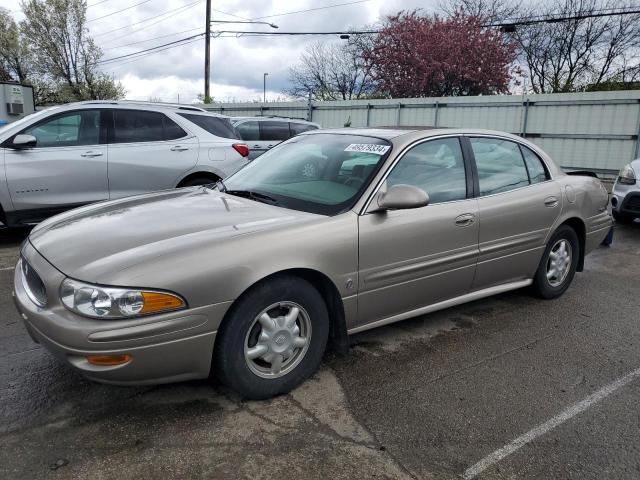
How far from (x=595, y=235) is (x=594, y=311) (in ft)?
2.73

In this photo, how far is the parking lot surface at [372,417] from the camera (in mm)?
2432

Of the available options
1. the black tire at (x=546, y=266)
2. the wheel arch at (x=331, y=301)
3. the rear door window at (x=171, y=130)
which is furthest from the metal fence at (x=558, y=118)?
the wheel arch at (x=331, y=301)

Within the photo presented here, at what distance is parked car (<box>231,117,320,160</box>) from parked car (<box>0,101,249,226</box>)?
557cm

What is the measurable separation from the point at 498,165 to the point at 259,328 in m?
2.48

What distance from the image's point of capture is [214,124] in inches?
300

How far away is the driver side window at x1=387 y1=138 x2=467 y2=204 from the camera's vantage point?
362 centimetres

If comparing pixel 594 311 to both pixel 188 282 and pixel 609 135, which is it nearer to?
pixel 188 282

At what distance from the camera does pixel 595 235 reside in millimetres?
5078

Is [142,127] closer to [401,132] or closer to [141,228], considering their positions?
[401,132]

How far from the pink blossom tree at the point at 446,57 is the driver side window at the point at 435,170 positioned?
79.8 feet

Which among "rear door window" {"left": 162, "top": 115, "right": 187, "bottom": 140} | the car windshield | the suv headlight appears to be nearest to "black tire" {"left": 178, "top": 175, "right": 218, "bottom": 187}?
"rear door window" {"left": 162, "top": 115, "right": 187, "bottom": 140}

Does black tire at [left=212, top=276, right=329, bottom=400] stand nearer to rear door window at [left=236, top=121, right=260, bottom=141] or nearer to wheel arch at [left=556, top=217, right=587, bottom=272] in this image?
wheel arch at [left=556, top=217, right=587, bottom=272]

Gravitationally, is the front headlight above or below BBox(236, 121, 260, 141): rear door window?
below

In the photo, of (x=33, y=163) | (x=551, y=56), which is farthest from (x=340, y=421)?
(x=551, y=56)
